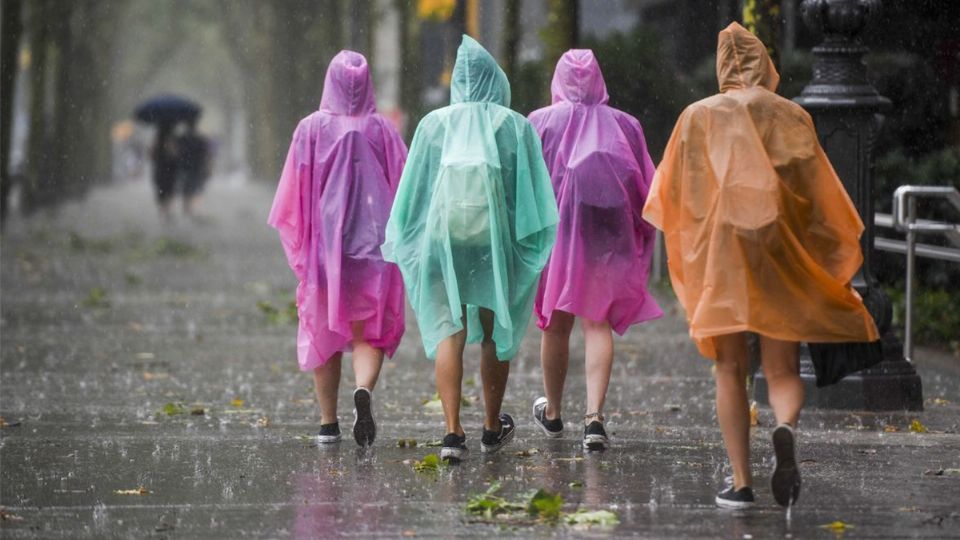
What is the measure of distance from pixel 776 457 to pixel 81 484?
2816 millimetres

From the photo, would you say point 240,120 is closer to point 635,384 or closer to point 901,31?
point 901,31

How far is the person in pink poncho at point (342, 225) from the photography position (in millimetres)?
8695

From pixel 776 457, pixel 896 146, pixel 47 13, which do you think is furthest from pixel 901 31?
pixel 47 13

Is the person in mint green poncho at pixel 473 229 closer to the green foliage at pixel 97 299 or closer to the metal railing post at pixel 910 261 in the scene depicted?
the metal railing post at pixel 910 261

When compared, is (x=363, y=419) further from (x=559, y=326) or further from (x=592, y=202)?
(x=592, y=202)

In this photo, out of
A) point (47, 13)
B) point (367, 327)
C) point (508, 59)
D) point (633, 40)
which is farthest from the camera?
point (47, 13)

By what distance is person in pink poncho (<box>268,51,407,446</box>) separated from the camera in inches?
342

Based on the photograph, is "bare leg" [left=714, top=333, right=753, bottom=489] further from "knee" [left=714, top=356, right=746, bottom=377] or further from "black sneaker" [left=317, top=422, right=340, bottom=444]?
"black sneaker" [left=317, top=422, right=340, bottom=444]

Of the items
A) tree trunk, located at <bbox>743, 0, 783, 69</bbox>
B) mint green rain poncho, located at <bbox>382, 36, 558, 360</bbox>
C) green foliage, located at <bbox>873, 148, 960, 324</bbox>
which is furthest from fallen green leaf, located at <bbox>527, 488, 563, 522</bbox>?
green foliage, located at <bbox>873, 148, 960, 324</bbox>

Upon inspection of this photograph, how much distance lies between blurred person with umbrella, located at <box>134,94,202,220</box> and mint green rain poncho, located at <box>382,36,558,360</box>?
31.1m

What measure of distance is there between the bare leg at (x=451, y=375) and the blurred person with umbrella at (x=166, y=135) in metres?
31.3

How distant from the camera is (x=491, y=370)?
8.26 meters

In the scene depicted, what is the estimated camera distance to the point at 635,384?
38.0ft

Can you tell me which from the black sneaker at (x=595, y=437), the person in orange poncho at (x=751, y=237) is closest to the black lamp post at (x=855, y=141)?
the black sneaker at (x=595, y=437)
